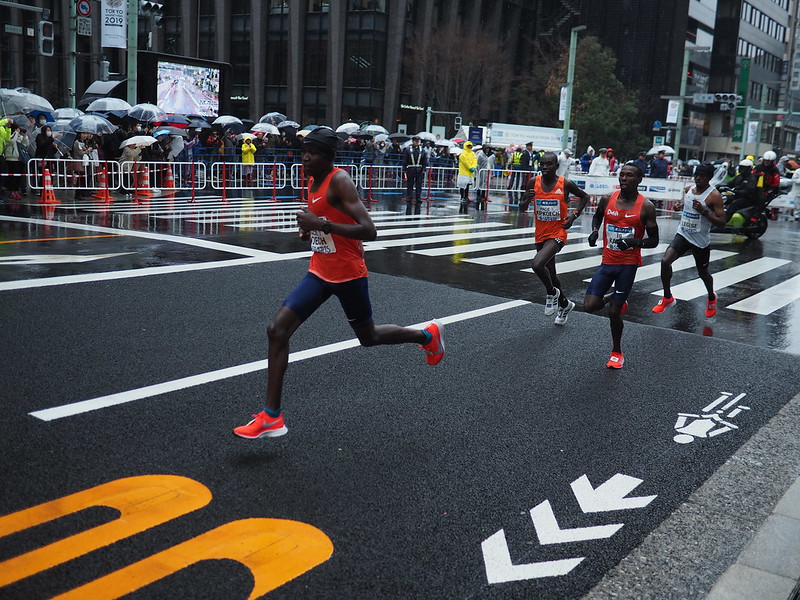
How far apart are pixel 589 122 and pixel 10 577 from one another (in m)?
55.7

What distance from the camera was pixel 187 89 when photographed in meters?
34.4

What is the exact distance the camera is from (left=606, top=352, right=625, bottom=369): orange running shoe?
7.41 meters

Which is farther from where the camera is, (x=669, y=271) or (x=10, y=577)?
(x=669, y=271)

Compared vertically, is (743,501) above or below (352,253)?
below

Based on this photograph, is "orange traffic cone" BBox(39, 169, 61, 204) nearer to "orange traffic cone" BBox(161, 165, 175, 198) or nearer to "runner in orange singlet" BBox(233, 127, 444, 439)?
"orange traffic cone" BBox(161, 165, 175, 198)

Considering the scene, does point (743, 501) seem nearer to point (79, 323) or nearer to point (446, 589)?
point (446, 589)

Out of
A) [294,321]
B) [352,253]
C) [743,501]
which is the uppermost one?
[352,253]

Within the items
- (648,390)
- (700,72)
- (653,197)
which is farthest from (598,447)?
(700,72)

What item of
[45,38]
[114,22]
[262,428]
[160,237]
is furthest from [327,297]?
[45,38]

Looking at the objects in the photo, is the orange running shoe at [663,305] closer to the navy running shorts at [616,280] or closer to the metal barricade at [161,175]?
the navy running shorts at [616,280]

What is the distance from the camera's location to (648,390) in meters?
6.79

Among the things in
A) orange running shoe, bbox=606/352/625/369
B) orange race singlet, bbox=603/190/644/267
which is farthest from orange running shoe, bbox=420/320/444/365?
orange race singlet, bbox=603/190/644/267

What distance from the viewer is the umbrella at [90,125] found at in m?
22.0

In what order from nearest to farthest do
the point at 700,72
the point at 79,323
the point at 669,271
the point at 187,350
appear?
the point at 187,350
the point at 79,323
the point at 669,271
the point at 700,72
